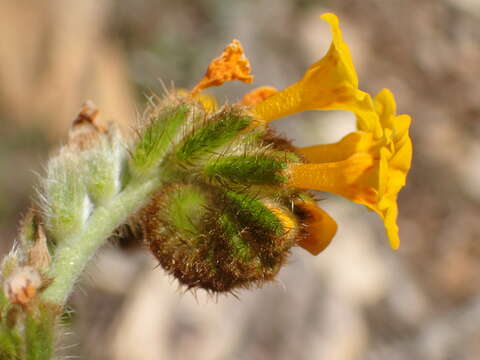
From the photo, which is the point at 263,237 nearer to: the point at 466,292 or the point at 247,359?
the point at 247,359

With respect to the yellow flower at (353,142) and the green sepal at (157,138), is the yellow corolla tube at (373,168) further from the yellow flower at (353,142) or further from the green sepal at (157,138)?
the green sepal at (157,138)

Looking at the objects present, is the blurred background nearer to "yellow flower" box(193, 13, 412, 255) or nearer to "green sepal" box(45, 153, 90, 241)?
"green sepal" box(45, 153, 90, 241)

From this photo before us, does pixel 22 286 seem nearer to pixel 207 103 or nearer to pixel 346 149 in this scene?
pixel 207 103

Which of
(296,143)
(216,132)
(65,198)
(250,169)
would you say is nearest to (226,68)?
(216,132)

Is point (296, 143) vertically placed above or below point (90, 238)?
above

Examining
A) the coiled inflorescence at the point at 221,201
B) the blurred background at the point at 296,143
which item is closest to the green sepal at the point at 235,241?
the coiled inflorescence at the point at 221,201

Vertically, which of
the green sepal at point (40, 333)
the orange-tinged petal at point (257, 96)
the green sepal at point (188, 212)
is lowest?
the green sepal at point (40, 333)
